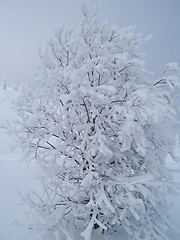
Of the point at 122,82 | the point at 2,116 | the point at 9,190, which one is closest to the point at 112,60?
the point at 122,82

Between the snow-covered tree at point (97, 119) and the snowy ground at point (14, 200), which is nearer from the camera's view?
the snow-covered tree at point (97, 119)

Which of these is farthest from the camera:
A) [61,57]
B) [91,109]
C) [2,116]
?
[2,116]

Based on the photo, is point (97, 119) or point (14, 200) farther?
point (14, 200)

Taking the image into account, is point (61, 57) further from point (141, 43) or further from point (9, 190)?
point (9, 190)

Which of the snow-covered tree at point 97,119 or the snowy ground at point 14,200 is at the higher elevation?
the snow-covered tree at point 97,119

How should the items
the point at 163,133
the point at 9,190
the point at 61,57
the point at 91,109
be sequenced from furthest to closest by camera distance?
the point at 9,190 < the point at 163,133 < the point at 61,57 < the point at 91,109

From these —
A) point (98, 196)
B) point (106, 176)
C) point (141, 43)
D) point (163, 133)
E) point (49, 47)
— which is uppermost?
point (141, 43)

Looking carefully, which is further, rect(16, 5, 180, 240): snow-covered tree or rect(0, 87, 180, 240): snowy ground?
rect(0, 87, 180, 240): snowy ground

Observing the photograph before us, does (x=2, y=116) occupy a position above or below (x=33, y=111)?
above

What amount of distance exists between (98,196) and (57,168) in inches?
55.1

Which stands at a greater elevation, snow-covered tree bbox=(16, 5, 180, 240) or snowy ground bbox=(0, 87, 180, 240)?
snow-covered tree bbox=(16, 5, 180, 240)

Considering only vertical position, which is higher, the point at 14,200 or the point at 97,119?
the point at 97,119

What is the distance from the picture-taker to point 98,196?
16.7 ft

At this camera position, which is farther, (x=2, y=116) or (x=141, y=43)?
(x=2, y=116)
